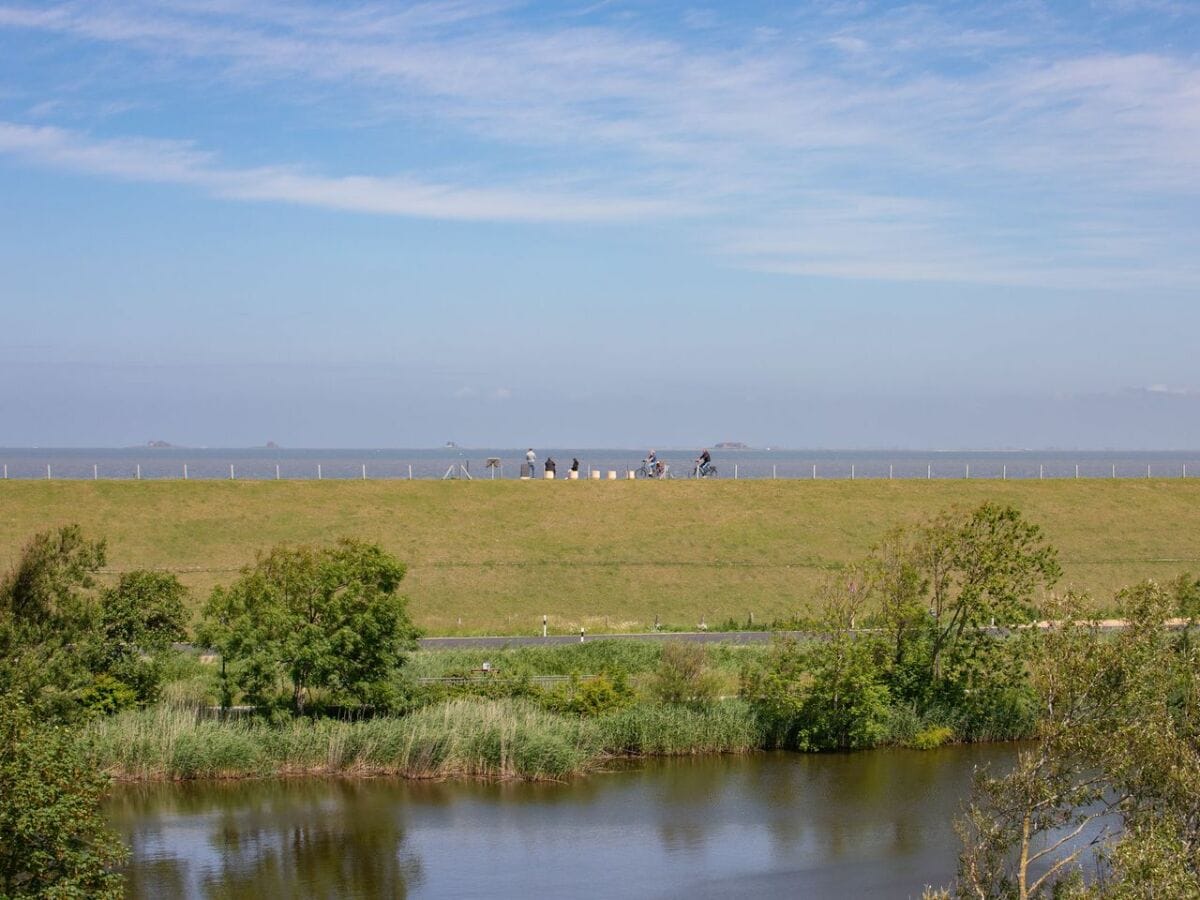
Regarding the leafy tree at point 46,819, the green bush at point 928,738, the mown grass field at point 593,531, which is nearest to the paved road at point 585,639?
the mown grass field at point 593,531

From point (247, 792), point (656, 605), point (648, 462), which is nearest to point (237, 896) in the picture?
point (247, 792)

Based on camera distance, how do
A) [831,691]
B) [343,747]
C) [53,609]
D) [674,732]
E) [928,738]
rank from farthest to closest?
[928,738]
[831,691]
[674,732]
[343,747]
[53,609]

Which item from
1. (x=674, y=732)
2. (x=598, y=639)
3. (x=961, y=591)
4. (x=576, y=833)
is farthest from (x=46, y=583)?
(x=961, y=591)

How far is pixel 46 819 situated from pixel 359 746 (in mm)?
16313

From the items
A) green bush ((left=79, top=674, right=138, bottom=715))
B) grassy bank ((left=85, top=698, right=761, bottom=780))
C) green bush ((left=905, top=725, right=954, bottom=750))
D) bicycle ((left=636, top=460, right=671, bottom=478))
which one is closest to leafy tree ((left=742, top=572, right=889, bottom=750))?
green bush ((left=905, top=725, right=954, bottom=750))

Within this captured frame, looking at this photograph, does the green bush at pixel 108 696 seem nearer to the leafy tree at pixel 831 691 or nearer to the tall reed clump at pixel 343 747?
the tall reed clump at pixel 343 747

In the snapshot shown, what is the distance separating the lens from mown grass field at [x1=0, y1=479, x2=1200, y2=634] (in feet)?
178

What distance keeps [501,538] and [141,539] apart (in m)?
15.9

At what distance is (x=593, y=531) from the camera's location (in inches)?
2440

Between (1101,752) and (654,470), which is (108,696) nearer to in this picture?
(1101,752)

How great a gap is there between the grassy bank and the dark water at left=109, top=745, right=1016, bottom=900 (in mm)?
558

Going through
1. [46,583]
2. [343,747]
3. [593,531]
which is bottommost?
[343,747]

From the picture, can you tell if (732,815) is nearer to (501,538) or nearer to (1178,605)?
(1178,605)

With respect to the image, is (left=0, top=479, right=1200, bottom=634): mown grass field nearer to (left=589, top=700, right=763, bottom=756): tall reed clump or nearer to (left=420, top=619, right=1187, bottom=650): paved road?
(left=420, top=619, right=1187, bottom=650): paved road
